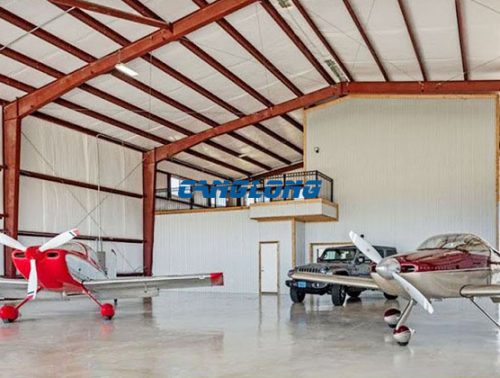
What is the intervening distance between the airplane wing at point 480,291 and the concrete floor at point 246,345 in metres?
0.69

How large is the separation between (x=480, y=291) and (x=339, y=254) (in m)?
7.34

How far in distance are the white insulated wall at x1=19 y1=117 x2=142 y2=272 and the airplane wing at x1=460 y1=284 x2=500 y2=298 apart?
1324cm

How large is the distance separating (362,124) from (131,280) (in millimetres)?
10826

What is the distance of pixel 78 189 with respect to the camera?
18.9 m

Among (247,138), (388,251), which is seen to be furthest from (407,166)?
(247,138)

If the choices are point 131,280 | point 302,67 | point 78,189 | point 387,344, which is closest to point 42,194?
point 78,189

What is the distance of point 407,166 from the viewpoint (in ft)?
60.1

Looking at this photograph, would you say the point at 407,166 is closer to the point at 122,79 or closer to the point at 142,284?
the point at 122,79

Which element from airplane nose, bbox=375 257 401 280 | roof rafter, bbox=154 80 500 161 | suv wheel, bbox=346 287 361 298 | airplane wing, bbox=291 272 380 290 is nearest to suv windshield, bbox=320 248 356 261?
suv wheel, bbox=346 287 361 298

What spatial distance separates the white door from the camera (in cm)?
1905

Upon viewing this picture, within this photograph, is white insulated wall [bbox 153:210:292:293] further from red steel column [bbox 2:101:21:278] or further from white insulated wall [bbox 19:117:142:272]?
red steel column [bbox 2:101:21:278]

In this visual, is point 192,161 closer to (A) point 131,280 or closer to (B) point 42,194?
(B) point 42,194

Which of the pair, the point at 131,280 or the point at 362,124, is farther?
the point at 362,124

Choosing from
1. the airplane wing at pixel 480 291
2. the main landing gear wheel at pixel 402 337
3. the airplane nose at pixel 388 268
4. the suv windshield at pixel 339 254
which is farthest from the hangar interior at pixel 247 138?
the suv windshield at pixel 339 254
